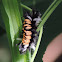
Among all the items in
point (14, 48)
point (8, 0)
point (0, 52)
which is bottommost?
point (0, 52)

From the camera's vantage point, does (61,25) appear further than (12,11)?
Yes

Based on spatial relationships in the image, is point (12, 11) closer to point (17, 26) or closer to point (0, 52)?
point (17, 26)

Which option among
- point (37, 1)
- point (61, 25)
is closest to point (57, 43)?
point (61, 25)

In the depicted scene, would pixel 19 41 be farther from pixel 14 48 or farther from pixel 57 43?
pixel 57 43

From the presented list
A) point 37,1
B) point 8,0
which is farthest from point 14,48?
point 37,1

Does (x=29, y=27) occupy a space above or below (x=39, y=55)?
above

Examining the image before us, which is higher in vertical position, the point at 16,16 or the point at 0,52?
the point at 16,16
